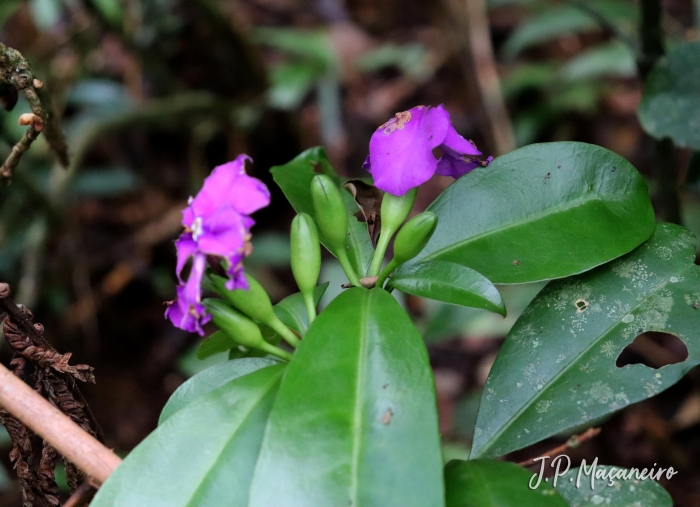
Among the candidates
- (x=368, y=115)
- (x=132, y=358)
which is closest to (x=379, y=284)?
(x=132, y=358)

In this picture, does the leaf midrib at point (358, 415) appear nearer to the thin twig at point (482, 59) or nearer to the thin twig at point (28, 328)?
the thin twig at point (28, 328)

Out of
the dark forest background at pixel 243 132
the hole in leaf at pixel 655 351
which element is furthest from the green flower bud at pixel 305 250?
the hole in leaf at pixel 655 351

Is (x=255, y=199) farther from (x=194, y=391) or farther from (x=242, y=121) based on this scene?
(x=242, y=121)

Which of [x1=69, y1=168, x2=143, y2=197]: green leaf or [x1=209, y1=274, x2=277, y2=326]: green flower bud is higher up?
[x1=209, y1=274, x2=277, y2=326]: green flower bud

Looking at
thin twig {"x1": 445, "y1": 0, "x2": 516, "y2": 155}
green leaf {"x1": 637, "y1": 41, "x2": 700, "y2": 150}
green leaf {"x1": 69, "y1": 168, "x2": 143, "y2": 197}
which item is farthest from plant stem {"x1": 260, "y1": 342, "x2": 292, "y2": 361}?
thin twig {"x1": 445, "y1": 0, "x2": 516, "y2": 155}

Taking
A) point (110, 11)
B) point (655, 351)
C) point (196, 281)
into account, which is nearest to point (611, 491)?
point (196, 281)

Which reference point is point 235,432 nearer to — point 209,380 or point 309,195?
point 209,380

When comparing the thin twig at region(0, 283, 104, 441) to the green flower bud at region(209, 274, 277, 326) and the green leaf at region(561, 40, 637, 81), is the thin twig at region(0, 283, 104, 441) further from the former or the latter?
the green leaf at region(561, 40, 637, 81)
